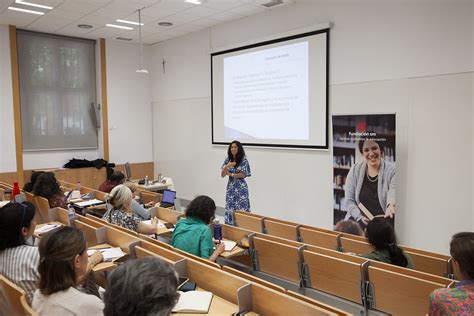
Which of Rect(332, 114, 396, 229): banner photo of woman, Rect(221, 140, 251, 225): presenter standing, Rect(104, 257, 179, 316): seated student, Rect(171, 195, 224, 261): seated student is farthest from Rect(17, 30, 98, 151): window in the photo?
Rect(104, 257, 179, 316): seated student

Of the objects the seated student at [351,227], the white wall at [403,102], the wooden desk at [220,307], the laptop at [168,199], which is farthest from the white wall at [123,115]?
the wooden desk at [220,307]

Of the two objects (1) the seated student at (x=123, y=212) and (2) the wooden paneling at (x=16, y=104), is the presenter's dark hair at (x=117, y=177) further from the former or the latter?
(2) the wooden paneling at (x=16, y=104)

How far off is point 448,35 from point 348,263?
3.28 metres

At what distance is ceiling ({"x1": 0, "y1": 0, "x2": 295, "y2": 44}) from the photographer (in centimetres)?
608

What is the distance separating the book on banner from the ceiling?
16.2 feet

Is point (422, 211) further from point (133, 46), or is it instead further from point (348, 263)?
point (133, 46)

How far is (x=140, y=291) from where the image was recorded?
1.26 meters

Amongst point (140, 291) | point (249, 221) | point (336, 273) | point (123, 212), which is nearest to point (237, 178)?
point (249, 221)

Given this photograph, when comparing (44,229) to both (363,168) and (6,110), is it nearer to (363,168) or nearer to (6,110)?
(363,168)

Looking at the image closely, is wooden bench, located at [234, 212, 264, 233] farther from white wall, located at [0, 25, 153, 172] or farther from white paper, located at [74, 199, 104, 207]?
white wall, located at [0, 25, 153, 172]

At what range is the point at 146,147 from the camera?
31.0 ft

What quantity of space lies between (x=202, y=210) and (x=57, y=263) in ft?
4.44

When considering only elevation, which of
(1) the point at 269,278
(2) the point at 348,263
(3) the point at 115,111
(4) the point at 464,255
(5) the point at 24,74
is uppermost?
(5) the point at 24,74

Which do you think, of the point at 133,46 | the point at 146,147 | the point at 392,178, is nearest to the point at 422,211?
the point at 392,178
